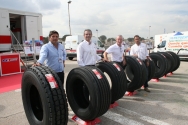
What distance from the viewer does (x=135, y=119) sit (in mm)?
3875

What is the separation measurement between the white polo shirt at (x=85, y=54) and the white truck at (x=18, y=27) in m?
7.73

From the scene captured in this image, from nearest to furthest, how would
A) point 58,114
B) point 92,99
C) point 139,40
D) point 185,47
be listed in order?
point 58,114 < point 92,99 < point 139,40 < point 185,47

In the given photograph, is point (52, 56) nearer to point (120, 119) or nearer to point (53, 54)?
A: point (53, 54)

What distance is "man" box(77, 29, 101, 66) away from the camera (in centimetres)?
418

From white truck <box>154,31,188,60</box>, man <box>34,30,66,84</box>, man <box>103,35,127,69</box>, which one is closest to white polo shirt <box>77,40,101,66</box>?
man <box>34,30,66,84</box>

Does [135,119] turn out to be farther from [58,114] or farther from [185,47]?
[185,47]

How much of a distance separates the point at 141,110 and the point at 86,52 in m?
1.96

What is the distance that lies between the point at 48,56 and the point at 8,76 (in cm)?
645

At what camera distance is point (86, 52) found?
13.9ft

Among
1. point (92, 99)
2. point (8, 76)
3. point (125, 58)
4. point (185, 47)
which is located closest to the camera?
point (92, 99)

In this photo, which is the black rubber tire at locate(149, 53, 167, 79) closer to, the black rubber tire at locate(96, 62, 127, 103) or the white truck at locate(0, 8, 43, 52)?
the black rubber tire at locate(96, 62, 127, 103)

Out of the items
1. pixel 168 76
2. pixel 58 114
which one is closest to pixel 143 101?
pixel 58 114

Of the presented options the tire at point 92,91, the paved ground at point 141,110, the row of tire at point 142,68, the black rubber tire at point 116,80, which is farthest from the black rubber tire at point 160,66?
the tire at point 92,91

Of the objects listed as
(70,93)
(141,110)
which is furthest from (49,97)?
(141,110)
